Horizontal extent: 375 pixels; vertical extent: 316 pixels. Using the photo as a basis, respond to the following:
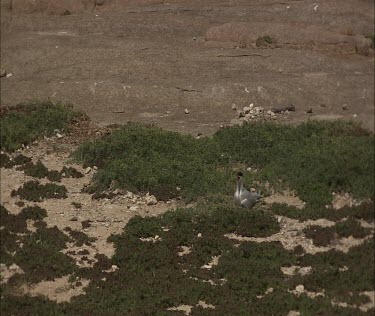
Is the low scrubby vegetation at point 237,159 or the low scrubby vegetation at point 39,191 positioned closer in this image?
the low scrubby vegetation at point 237,159

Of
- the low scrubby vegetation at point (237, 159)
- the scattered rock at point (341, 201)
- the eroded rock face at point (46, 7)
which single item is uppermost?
the eroded rock face at point (46, 7)

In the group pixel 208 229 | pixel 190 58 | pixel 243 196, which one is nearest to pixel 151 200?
pixel 208 229

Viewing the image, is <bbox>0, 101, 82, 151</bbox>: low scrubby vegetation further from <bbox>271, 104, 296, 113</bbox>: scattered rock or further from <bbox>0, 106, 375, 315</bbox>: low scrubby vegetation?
<bbox>271, 104, 296, 113</bbox>: scattered rock

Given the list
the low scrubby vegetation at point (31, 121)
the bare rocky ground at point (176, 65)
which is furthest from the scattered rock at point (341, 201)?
the low scrubby vegetation at point (31, 121)

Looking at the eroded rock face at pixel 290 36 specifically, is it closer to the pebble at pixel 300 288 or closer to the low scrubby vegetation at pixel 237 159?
the low scrubby vegetation at pixel 237 159

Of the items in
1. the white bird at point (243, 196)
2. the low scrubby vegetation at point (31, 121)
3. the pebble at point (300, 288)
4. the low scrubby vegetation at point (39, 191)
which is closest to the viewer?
the pebble at point (300, 288)

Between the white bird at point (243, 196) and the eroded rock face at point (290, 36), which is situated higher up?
the eroded rock face at point (290, 36)

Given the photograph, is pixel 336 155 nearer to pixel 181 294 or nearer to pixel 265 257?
pixel 265 257
